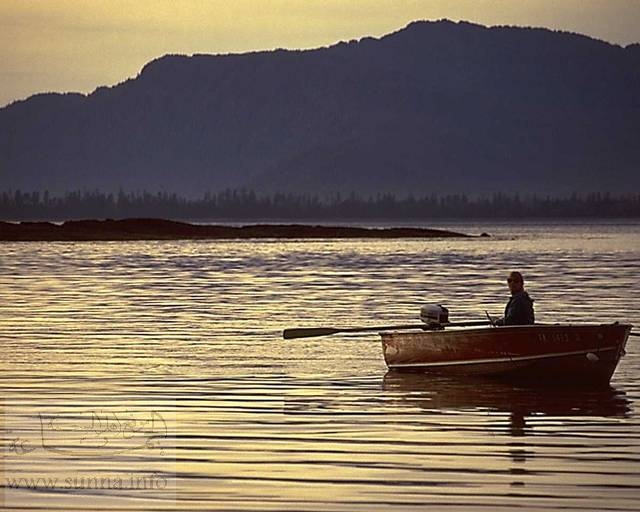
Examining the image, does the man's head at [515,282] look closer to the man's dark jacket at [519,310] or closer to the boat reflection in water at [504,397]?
the man's dark jacket at [519,310]

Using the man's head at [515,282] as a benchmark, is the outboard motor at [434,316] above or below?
below

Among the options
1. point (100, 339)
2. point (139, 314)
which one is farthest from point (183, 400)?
point (139, 314)

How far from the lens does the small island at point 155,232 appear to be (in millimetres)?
131875

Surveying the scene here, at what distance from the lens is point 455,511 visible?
45.6ft

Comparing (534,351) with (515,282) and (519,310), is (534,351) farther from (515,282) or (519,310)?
(515,282)

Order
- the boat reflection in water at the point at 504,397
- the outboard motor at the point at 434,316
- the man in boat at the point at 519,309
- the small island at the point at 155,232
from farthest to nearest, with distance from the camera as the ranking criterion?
1. the small island at the point at 155,232
2. the outboard motor at the point at 434,316
3. the man in boat at the point at 519,309
4. the boat reflection in water at the point at 504,397

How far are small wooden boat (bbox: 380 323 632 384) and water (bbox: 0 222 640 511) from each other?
41 cm

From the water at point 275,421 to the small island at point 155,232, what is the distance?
8871cm

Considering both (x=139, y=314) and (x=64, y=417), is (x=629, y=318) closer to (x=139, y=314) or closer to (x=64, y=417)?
(x=139, y=314)

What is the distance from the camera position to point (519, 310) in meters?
24.1

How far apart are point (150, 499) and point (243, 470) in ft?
5.47

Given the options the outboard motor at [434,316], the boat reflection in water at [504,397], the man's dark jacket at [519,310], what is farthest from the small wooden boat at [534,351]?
the outboard motor at [434,316]

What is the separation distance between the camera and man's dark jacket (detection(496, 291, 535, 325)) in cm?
2408

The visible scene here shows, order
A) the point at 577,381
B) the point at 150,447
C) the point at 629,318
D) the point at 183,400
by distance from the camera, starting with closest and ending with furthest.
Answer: the point at 150,447
the point at 183,400
the point at 577,381
the point at 629,318
